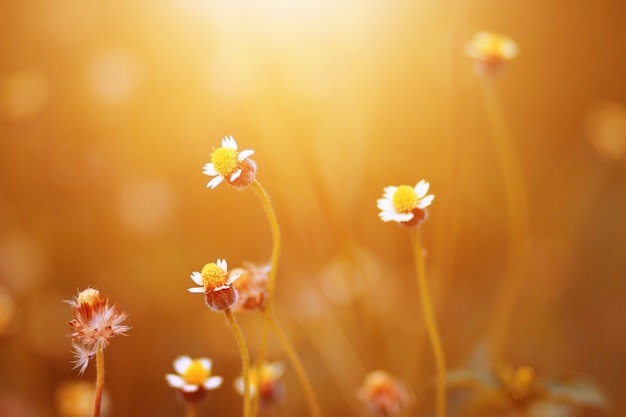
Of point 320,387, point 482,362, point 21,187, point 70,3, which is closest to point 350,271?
point 482,362

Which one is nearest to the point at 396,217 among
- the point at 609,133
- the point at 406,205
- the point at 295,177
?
the point at 406,205

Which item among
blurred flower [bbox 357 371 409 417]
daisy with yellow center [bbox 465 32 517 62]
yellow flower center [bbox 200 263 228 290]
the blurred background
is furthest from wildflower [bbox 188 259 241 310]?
the blurred background

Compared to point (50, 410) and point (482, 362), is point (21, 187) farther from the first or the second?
point (482, 362)

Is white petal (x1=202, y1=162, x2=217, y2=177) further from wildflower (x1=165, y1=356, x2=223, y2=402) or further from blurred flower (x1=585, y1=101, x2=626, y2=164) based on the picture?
blurred flower (x1=585, y1=101, x2=626, y2=164)

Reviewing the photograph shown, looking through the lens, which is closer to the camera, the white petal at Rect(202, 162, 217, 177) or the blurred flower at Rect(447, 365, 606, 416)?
the white petal at Rect(202, 162, 217, 177)

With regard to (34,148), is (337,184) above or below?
below

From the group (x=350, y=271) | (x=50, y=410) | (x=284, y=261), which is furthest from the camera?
(x=284, y=261)

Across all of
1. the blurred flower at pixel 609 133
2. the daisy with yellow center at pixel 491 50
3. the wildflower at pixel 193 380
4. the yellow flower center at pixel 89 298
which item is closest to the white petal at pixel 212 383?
the wildflower at pixel 193 380
